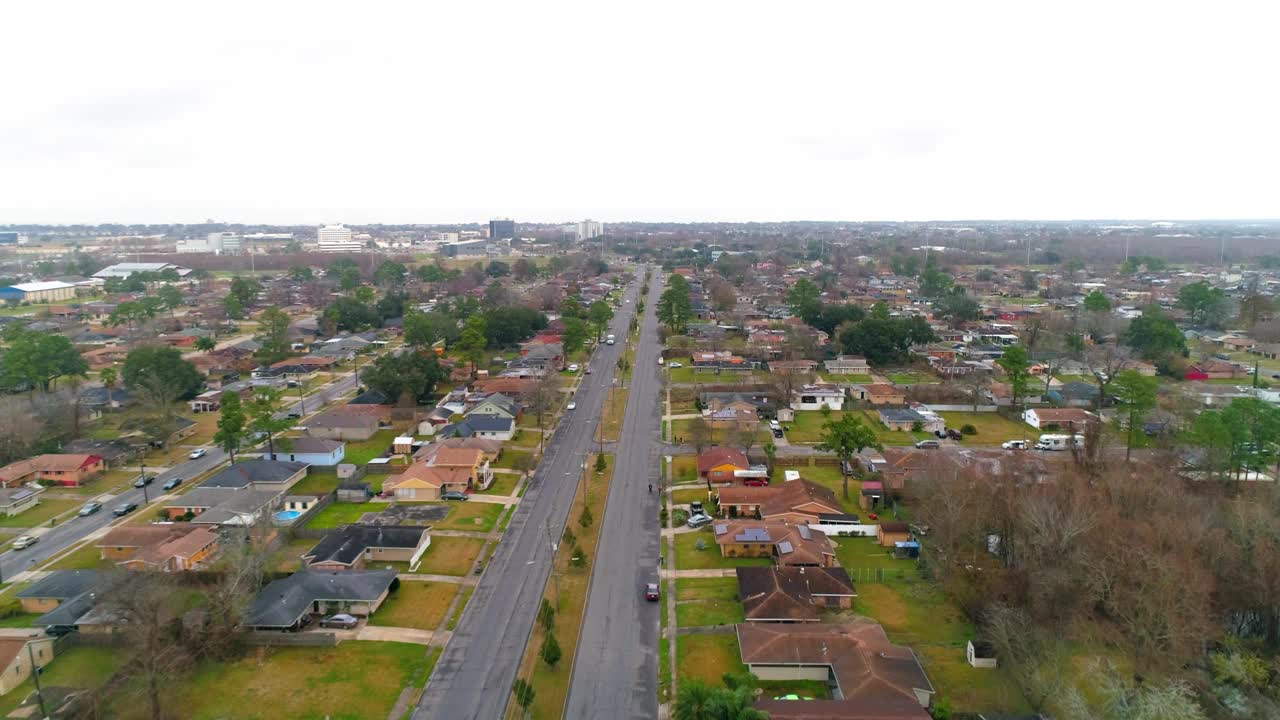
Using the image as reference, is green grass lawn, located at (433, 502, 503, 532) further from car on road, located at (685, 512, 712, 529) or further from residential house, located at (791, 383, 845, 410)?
residential house, located at (791, 383, 845, 410)

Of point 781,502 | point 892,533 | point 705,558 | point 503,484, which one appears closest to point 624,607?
point 705,558

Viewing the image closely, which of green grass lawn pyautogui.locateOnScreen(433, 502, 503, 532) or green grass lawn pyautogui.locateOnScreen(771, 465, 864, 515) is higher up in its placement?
green grass lawn pyautogui.locateOnScreen(771, 465, 864, 515)

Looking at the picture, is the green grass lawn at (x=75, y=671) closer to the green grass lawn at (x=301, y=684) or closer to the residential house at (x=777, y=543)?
the green grass lawn at (x=301, y=684)

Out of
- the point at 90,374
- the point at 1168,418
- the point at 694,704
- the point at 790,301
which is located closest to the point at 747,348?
the point at 790,301

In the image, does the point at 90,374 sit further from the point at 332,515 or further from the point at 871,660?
the point at 871,660

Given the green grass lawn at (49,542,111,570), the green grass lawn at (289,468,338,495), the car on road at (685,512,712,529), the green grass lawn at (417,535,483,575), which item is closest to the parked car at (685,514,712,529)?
the car on road at (685,512,712,529)
